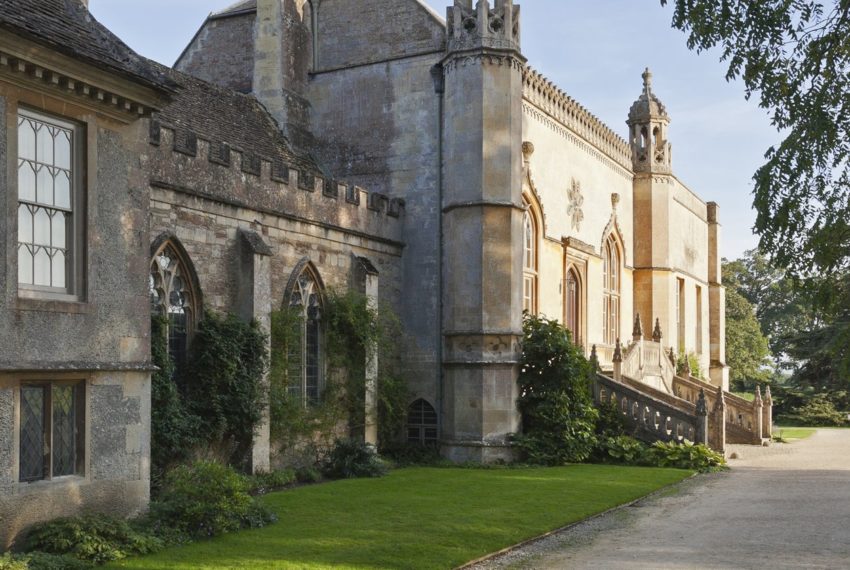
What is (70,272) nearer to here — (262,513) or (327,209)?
(262,513)

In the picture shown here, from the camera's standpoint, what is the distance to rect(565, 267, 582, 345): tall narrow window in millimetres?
27480

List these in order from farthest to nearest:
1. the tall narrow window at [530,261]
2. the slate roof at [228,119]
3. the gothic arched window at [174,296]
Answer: the tall narrow window at [530,261] < the slate roof at [228,119] < the gothic arched window at [174,296]

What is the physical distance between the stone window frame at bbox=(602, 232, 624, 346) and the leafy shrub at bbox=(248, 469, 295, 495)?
15.1 meters

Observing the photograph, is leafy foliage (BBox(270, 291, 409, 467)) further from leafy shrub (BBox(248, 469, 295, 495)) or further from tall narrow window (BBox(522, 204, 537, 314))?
tall narrow window (BBox(522, 204, 537, 314))

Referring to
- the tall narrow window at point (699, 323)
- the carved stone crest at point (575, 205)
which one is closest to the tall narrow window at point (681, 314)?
the tall narrow window at point (699, 323)

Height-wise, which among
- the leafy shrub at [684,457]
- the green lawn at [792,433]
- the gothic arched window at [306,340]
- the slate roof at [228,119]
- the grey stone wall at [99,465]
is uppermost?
the slate roof at [228,119]

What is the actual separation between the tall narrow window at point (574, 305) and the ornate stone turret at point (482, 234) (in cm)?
675

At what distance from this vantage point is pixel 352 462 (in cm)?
1827

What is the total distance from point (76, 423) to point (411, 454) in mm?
10847

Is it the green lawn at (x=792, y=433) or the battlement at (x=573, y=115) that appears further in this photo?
the green lawn at (x=792, y=433)

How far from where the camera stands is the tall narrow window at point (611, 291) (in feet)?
99.7

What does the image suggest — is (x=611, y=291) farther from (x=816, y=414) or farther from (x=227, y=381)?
(x=227, y=381)

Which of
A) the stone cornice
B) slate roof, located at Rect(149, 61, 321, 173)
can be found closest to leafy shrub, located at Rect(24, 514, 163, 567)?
the stone cornice

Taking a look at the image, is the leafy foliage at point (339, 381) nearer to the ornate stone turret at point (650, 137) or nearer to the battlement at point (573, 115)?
the battlement at point (573, 115)
